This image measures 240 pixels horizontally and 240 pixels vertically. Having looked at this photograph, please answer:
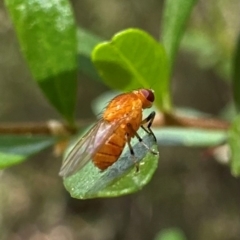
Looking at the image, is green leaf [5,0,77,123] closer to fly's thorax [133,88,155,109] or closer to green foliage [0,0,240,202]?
green foliage [0,0,240,202]

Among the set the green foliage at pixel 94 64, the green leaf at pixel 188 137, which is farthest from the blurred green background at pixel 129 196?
the green foliage at pixel 94 64

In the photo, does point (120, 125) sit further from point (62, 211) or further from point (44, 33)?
point (62, 211)

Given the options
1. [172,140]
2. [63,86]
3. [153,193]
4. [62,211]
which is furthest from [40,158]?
[63,86]

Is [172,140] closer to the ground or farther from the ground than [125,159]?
closer to the ground

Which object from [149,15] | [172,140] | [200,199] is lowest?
[200,199]

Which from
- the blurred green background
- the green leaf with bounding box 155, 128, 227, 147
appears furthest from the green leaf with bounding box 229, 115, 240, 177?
the blurred green background

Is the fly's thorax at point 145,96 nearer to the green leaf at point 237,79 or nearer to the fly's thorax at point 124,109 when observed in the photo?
the fly's thorax at point 124,109
